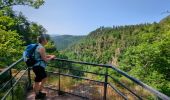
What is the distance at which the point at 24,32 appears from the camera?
34.7 m

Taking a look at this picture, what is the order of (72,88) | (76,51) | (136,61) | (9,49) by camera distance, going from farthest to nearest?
(76,51)
(136,61)
(9,49)
(72,88)

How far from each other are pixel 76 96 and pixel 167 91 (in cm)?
1378

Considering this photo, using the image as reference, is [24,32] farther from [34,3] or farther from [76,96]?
[76,96]

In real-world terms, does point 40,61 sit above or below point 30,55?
below

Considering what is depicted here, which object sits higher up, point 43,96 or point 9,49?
point 9,49

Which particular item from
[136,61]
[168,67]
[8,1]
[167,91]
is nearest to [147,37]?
[136,61]

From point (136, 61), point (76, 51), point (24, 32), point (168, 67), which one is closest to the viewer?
point (168, 67)

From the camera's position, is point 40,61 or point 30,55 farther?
point 40,61

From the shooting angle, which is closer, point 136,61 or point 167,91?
point 167,91

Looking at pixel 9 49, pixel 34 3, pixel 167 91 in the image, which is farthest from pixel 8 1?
pixel 167 91

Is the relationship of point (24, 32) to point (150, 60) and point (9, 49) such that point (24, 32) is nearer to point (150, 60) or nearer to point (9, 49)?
point (150, 60)

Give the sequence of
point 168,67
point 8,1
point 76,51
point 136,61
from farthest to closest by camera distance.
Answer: point 76,51, point 136,61, point 168,67, point 8,1

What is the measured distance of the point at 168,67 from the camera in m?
21.0

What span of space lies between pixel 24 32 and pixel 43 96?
95.6 feet
